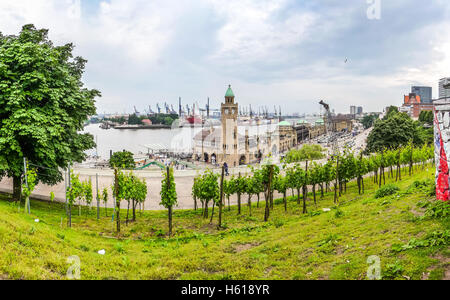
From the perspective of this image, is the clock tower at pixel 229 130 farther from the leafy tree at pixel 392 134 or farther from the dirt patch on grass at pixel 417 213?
the dirt patch on grass at pixel 417 213

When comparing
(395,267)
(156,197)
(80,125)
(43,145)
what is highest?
(80,125)

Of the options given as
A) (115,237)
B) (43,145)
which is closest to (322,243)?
(115,237)

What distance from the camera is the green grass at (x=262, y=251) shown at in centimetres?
555

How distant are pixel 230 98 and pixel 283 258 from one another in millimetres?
52975

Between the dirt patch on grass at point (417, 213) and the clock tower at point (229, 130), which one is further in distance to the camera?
the clock tower at point (229, 130)

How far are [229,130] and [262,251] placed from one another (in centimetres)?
5197

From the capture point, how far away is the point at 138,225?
518 inches

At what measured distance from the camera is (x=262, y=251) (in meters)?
7.95

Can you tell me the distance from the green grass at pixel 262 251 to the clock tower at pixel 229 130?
159 feet

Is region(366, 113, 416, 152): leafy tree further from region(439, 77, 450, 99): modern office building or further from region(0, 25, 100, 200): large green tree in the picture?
region(0, 25, 100, 200): large green tree

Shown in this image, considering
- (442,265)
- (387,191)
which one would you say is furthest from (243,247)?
(387,191)

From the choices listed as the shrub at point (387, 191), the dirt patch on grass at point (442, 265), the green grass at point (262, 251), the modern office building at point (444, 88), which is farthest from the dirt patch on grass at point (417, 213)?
the shrub at point (387, 191)

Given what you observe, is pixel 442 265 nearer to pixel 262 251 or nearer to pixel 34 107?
pixel 262 251
